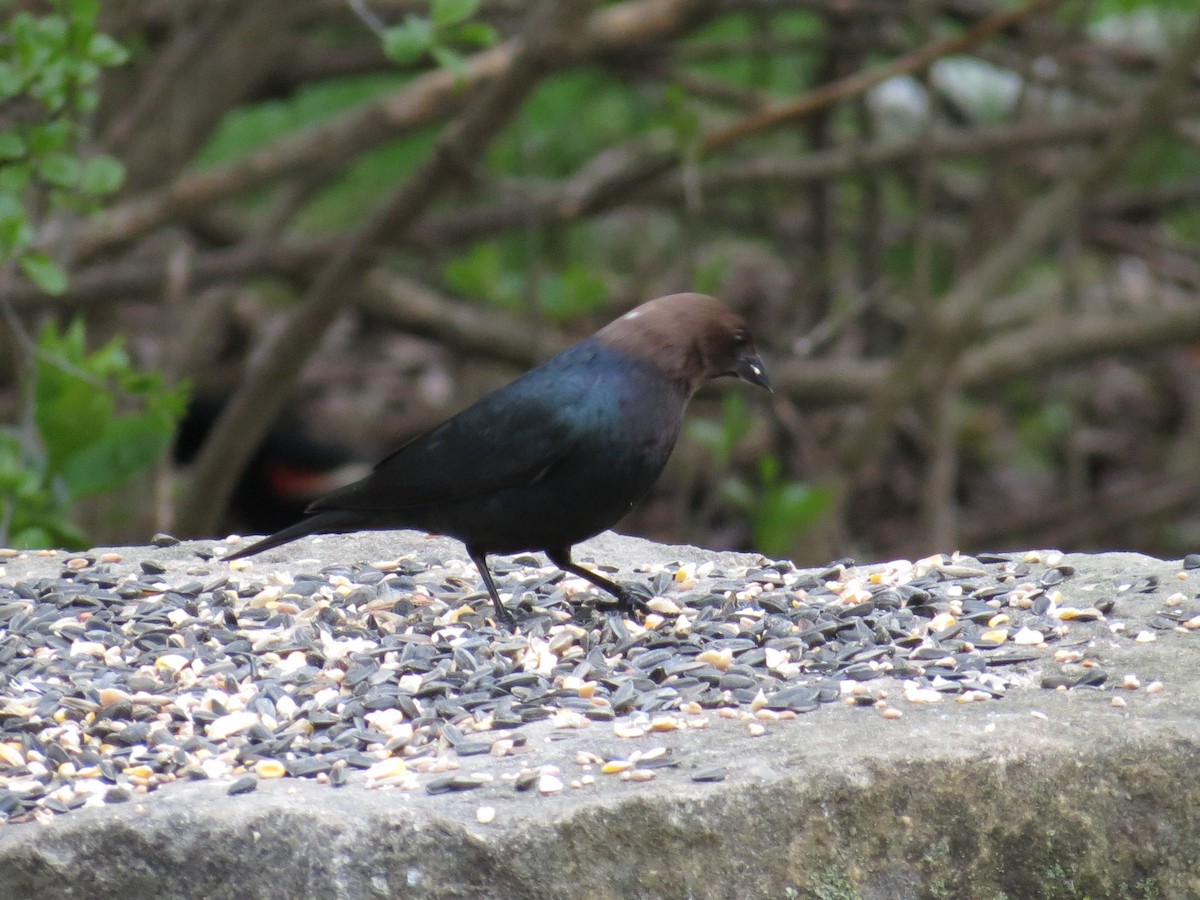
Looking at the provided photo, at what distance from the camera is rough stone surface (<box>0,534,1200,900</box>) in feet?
7.36

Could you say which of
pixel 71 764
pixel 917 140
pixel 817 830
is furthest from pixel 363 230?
pixel 817 830

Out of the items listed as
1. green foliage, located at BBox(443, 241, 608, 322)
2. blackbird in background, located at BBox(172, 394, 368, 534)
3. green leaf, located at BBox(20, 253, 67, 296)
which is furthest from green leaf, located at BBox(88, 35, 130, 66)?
blackbird in background, located at BBox(172, 394, 368, 534)

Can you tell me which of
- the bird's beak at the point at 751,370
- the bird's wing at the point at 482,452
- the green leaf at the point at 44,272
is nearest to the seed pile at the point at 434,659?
the bird's wing at the point at 482,452

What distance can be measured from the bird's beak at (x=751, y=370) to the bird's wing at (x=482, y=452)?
46 cm

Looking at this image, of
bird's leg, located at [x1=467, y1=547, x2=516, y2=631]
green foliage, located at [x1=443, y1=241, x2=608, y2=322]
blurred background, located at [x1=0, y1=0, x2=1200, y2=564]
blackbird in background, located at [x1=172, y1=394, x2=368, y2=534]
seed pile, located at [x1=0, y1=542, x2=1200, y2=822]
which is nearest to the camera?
seed pile, located at [x1=0, y1=542, x2=1200, y2=822]

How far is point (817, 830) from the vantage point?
7.64 feet

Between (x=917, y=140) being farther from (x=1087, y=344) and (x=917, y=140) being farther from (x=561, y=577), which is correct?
(x=561, y=577)

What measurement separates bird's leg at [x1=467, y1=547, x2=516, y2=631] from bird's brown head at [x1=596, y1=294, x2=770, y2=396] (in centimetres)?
51

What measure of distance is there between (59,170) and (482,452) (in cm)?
111

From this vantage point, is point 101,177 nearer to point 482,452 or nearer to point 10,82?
point 10,82

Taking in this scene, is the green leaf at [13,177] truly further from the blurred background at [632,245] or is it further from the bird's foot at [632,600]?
the bird's foot at [632,600]

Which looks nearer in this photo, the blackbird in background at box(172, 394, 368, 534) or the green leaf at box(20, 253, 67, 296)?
the green leaf at box(20, 253, 67, 296)

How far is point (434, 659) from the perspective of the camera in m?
3.09

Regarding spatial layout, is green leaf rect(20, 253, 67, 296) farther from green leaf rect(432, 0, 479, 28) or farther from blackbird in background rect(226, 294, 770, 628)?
green leaf rect(432, 0, 479, 28)
